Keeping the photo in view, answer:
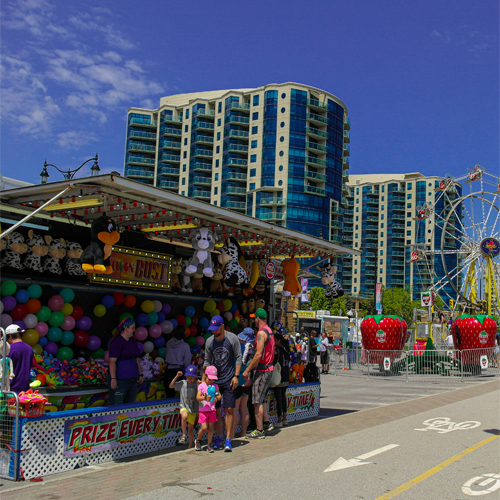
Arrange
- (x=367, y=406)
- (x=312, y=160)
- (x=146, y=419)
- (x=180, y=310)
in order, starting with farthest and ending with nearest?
(x=312, y=160) → (x=367, y=406) → (x=180, y=310) → (x=146, y=419)

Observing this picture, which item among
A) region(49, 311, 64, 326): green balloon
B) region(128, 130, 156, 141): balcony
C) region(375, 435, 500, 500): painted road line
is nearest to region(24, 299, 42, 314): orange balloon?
region(49, 311, 64, 326): green balloon

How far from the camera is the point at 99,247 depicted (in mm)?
8250

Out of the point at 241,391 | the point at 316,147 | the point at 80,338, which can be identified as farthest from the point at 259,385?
the point at 316,147

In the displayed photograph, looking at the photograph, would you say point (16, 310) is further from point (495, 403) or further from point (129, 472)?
point (495, 403)

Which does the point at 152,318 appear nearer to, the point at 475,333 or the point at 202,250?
the point at 202,250

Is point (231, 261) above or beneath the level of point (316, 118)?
beneath

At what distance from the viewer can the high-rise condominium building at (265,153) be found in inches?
3310

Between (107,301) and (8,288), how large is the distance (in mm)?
2004

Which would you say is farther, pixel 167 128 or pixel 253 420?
pixel 167 128

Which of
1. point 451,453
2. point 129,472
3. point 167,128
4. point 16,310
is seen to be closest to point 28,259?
point 16,310

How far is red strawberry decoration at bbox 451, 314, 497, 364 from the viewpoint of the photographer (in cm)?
2264

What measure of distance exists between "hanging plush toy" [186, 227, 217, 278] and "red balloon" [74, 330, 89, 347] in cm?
217

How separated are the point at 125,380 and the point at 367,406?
720 cm

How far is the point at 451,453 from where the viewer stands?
806 cm
